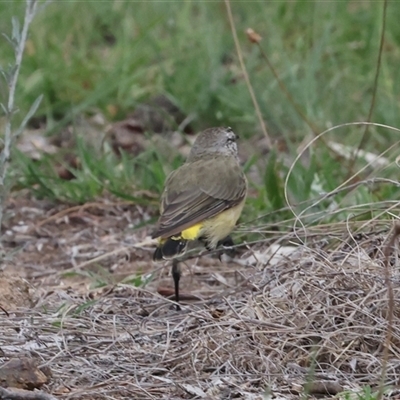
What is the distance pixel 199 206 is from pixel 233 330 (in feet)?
5.40

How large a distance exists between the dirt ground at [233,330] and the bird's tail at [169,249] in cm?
18

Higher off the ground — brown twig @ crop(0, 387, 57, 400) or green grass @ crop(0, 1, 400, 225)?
brown twig @ crop(0, 387, 57, 400)

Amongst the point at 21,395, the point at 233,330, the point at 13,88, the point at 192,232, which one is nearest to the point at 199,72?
the point at 192,232

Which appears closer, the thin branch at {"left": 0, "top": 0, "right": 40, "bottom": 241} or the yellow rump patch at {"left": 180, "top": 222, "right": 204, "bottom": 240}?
the thin branch at {"left": 0, "top": 0, "right": 40, "bottom": 241}

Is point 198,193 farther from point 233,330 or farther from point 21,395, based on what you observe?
point 21,395

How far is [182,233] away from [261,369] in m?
1.69

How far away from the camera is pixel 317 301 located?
4.39 m

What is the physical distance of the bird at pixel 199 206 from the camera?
5527 mm

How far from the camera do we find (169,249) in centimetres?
538

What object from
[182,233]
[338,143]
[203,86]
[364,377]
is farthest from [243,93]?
[364,377]

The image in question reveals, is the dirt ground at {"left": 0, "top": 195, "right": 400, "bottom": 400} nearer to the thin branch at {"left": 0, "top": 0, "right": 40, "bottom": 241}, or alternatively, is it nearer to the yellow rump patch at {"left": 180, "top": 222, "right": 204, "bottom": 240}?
the yellow rump patch at {"left": 180, "top": 222, "right": 204, "bottom": 240}

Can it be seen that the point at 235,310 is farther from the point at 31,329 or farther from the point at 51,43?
the point at 51,43

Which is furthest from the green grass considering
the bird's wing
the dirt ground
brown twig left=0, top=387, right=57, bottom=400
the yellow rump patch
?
brown twig left=0, top=387, right=57, bottom=400

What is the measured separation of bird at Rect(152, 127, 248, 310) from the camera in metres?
5.53
